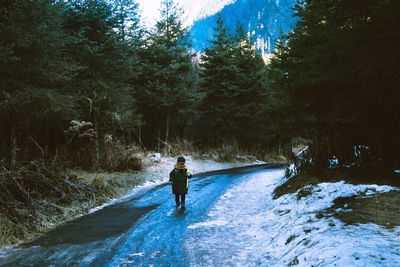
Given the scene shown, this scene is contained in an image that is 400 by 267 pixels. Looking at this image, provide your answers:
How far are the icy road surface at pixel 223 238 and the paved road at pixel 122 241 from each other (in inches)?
0.6

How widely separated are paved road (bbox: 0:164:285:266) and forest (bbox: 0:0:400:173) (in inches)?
114

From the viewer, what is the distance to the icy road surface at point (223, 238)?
143 inches

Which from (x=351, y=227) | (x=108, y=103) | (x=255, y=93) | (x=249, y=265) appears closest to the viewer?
(x=351, y=227)

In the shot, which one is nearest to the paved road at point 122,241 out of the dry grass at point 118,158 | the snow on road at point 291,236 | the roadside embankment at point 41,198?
the snow on road at point 291,236

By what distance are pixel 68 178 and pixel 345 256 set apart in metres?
7.97

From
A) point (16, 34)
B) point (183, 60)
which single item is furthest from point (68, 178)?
point (183, 60)

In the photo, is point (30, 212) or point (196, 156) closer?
point (30, 212)

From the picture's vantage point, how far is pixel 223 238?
558 centimetres

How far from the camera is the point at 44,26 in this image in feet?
27.3

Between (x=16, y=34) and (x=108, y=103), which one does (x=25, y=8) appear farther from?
(x=108, y=103)

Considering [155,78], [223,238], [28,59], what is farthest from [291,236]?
[155,78]

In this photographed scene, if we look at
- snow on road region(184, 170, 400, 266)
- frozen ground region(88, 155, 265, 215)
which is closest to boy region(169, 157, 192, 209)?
snow on road region(184, 170, 400, 266)

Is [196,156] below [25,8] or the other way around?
below

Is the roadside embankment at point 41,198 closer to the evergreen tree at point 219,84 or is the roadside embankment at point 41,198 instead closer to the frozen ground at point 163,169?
the frozen ground at point 163,169
